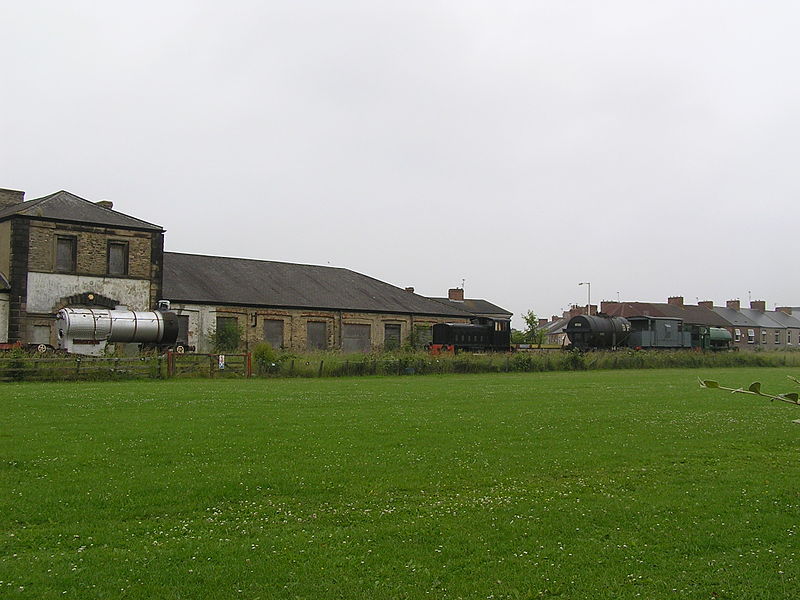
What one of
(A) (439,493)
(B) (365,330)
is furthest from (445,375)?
(A) (439,493)

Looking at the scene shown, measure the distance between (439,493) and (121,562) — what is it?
412cm

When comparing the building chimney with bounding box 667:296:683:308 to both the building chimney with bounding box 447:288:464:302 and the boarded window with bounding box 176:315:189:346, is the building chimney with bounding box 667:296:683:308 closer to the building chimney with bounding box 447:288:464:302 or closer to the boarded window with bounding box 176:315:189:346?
the building chimney with bounding box 447:288:464:302

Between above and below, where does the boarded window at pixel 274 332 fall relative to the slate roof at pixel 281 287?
below

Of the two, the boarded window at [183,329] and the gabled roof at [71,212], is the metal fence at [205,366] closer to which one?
the boarded window at [183,329]

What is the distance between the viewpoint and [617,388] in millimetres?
27219

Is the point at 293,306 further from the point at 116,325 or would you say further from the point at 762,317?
the point at 762,317

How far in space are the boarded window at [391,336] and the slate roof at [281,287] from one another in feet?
3.47

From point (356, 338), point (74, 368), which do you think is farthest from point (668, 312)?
point (74, 368)

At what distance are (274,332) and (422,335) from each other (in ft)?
36.2

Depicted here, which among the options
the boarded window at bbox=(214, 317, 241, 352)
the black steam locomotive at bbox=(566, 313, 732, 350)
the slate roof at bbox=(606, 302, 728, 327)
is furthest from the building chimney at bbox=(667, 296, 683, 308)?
the boarded window at bbox=(214, 317, 241, 352)

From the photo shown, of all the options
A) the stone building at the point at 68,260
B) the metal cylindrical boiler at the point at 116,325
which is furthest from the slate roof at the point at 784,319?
the metal cylindrical boiler at the point at 116,325

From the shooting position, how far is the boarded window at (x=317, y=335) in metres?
49.1

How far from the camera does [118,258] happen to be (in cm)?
4125

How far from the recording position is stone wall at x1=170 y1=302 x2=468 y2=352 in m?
44.2
